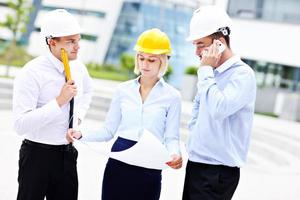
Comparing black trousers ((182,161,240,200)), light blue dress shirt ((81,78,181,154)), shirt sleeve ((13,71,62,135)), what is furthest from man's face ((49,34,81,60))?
black trousers ((182,161,240,200))

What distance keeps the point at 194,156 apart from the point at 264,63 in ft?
53.0

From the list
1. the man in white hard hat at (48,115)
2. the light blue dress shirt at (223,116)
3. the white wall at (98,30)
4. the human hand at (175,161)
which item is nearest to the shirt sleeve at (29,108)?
the man in white hard hat at (48,115)

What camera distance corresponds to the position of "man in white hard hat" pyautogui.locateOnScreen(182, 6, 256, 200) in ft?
7.68

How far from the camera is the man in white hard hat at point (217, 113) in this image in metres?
2.34

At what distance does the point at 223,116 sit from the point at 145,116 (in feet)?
1.35

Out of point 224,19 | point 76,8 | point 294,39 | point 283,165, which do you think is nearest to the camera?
point 224,19

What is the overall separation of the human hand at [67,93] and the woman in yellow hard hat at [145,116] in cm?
22

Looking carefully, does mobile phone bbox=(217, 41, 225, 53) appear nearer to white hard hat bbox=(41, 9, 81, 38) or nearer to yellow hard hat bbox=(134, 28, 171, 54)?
yellow hard hat bbox=(134, 28, 171, 54)

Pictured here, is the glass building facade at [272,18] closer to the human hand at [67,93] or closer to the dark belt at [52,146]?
the dark belt at [52,146]

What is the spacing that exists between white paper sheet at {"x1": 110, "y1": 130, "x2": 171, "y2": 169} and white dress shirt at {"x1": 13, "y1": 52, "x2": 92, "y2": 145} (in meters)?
0.41

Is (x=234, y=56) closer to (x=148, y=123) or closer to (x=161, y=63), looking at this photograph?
(x=161, y=63)

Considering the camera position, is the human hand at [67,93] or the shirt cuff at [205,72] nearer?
the shirt cuff at [205,72]

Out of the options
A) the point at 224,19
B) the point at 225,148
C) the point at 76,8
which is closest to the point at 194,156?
the point at 225,148

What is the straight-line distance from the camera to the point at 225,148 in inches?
96.0
